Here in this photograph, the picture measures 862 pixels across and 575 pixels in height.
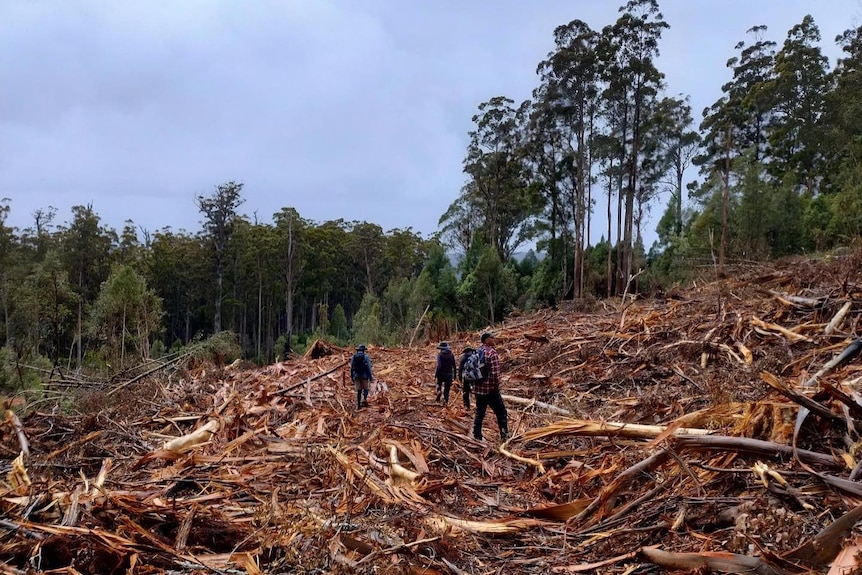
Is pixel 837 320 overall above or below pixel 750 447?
above

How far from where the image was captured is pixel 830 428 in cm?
377

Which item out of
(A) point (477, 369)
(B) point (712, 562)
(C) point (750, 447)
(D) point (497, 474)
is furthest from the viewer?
(A) point (477, 369)

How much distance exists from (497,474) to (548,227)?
32.0m

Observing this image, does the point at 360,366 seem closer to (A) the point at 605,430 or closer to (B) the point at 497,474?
(B) the point at 497,474

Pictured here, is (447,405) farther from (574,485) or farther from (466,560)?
(466,560)

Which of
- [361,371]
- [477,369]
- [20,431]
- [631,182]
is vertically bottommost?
[20,431]

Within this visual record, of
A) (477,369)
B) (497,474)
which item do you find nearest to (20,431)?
(477,369)

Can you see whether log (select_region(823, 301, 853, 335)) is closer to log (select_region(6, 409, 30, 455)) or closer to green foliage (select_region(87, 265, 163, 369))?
log (select_region(6, 409, 30, 455))

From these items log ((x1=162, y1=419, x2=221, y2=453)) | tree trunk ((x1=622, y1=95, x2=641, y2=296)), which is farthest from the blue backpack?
tree trunk ((x1=622, y1=95, x2=641, y2=296))

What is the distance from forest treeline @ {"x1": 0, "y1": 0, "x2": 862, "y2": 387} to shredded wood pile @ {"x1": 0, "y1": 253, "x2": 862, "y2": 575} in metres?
10.2

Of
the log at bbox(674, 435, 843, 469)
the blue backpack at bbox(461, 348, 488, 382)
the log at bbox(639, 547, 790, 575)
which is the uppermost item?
the blue backpack at bbox(461, 348, 488, 382)

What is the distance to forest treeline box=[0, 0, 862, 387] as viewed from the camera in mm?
23172

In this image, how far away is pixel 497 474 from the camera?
5.57 m

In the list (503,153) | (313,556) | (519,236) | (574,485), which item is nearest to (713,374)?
(574,485)
